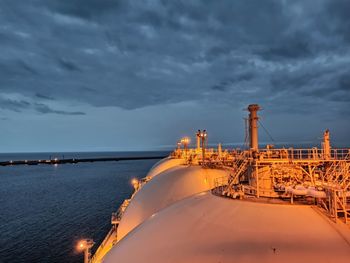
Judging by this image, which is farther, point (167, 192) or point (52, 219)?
point (52, 219)

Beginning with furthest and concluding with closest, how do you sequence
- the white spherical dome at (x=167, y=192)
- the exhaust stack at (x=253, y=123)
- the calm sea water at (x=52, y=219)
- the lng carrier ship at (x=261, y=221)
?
the calm sea water at (x=52, y=219) → the white spherical dome at (x=167, y=192) → the exhaust stack at (x=253, y=123) → the lng carrier ship at (x=261, y=221)

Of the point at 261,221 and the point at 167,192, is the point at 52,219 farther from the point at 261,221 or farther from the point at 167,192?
the point at 261,221

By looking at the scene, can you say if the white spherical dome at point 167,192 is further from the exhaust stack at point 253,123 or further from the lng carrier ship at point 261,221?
the exhaust stack at point 253,123

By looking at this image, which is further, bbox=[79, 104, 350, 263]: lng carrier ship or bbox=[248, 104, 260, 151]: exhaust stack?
bbox=[248, 104, 260, 151]: exhaust stack

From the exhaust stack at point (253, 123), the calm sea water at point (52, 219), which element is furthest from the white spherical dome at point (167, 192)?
the calm sea water at point (52, 219)

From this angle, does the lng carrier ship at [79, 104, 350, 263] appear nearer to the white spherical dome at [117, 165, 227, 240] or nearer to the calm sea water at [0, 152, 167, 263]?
the white spherical dome at [117, 165, 227, 240]

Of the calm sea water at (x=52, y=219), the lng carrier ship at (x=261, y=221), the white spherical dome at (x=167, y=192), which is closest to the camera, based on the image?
the lng carrier ship at (x=261, y=221)

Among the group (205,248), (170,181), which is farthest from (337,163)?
(170,181)

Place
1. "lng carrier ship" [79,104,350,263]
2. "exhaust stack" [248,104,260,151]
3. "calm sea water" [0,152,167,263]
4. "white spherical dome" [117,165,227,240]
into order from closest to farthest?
"lng carrier ship" [79,104,350,263]
"exhaust stack" [248,104,260,151]
"white spherical dome" [117,165,227,240]
"calm sea water" [0,152,167,263]

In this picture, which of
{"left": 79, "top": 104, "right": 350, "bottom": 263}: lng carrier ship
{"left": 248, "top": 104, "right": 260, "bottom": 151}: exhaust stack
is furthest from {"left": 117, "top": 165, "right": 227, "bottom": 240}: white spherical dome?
{"left": 248, "top": 104, "right": 260, "bottom": 151}: exhaust stack

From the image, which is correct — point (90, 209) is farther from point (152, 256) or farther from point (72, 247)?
point (152, 256)

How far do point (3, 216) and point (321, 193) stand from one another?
56058 millimetres

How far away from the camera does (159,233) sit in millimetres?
11242

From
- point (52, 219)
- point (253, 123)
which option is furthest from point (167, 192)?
point (52, 219)
